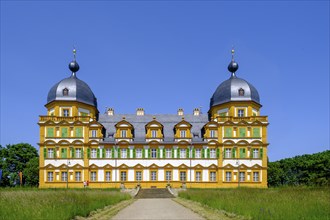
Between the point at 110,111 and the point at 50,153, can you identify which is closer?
the point at 50,153

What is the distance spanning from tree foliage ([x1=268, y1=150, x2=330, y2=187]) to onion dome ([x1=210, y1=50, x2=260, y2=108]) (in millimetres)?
13279

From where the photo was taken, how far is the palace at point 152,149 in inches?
2331

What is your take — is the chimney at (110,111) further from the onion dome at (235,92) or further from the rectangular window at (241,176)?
the rectangular window at (241,176)

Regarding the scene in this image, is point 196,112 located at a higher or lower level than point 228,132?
higher

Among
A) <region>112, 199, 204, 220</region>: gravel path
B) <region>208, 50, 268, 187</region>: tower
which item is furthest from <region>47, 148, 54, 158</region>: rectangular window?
<region>112, 199, 204, 220</region>: gravel path

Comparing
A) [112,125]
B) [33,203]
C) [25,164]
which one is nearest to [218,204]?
[33,203]

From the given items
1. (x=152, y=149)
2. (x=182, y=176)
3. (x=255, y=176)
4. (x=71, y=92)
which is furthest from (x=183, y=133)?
(x=71, y=92)

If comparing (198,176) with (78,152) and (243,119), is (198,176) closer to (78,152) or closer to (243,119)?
(243,119)

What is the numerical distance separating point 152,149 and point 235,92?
12.9 m

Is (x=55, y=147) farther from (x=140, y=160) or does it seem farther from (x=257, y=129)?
(x=257, y=129)

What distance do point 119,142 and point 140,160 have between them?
3.51m

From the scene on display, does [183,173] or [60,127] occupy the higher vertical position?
[60,127]

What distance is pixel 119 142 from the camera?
6038cm

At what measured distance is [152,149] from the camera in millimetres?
60625
